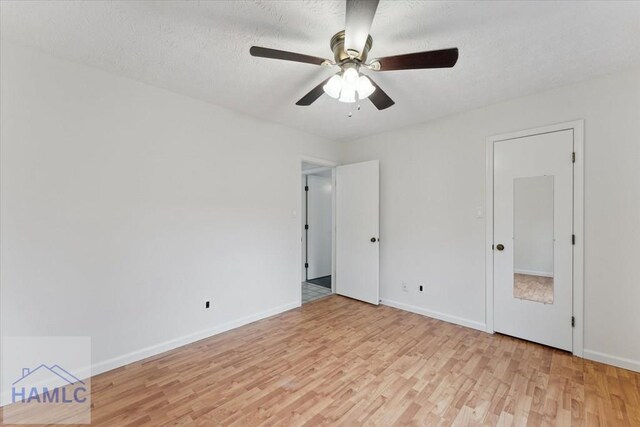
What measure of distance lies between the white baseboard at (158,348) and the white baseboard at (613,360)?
3163 millimetres

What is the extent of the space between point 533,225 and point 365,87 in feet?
7.52

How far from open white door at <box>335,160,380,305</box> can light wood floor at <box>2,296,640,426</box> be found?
3.59ft

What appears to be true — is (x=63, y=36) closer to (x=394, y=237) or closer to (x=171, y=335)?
(x=171, y=335)

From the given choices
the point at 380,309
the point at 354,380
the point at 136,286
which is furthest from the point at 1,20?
the point at 380,309

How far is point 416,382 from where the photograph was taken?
7.07 feet

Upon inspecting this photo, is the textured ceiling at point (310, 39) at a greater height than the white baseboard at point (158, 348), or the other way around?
the textured ceiling at point (310, 39)

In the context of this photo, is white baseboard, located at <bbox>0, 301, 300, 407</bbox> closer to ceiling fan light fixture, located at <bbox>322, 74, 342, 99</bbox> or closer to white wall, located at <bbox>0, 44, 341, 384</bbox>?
white wall, located at <bbox>0, 44, 341, 384</bbox>

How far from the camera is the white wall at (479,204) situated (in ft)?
7.62

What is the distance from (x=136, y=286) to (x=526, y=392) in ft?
10.8

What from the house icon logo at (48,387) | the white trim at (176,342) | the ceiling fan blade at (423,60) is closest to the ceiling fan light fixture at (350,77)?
the ceiling fan blade at (423,60)

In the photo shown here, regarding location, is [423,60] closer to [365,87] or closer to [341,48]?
[365,87]

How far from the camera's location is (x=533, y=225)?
9.14 ft

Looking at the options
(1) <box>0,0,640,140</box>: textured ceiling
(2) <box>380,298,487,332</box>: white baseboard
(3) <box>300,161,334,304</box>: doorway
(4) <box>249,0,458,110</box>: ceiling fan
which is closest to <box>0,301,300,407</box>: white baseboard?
(2) <box>380,298,487,332</box>: white baseboard

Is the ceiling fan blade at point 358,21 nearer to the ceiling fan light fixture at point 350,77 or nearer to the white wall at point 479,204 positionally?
the ceiling fan light fixture at point 350,77
